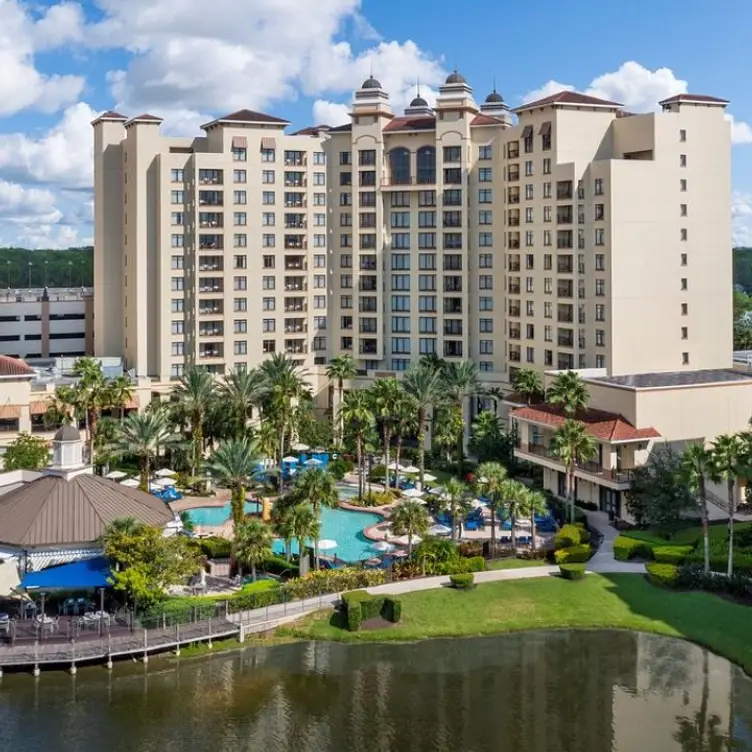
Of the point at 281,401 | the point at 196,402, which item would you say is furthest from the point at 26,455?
the point at 281,401

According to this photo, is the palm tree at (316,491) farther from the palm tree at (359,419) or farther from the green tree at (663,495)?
the green tree at (663,495)

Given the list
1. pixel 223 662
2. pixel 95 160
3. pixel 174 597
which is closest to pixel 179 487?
pixel 174 597

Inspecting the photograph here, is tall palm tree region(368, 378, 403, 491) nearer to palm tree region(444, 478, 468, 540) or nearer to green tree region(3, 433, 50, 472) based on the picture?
palm tree region(444, 478, 468, 540)

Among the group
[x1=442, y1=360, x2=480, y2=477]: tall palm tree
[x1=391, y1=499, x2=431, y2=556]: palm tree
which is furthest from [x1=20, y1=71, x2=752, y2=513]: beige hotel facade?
[x1=391, y1=499, x2=431, y2=556]: palm tree

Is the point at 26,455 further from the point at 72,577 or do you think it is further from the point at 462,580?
the point at 462,580

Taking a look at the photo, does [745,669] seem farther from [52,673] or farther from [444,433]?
[444,433]
